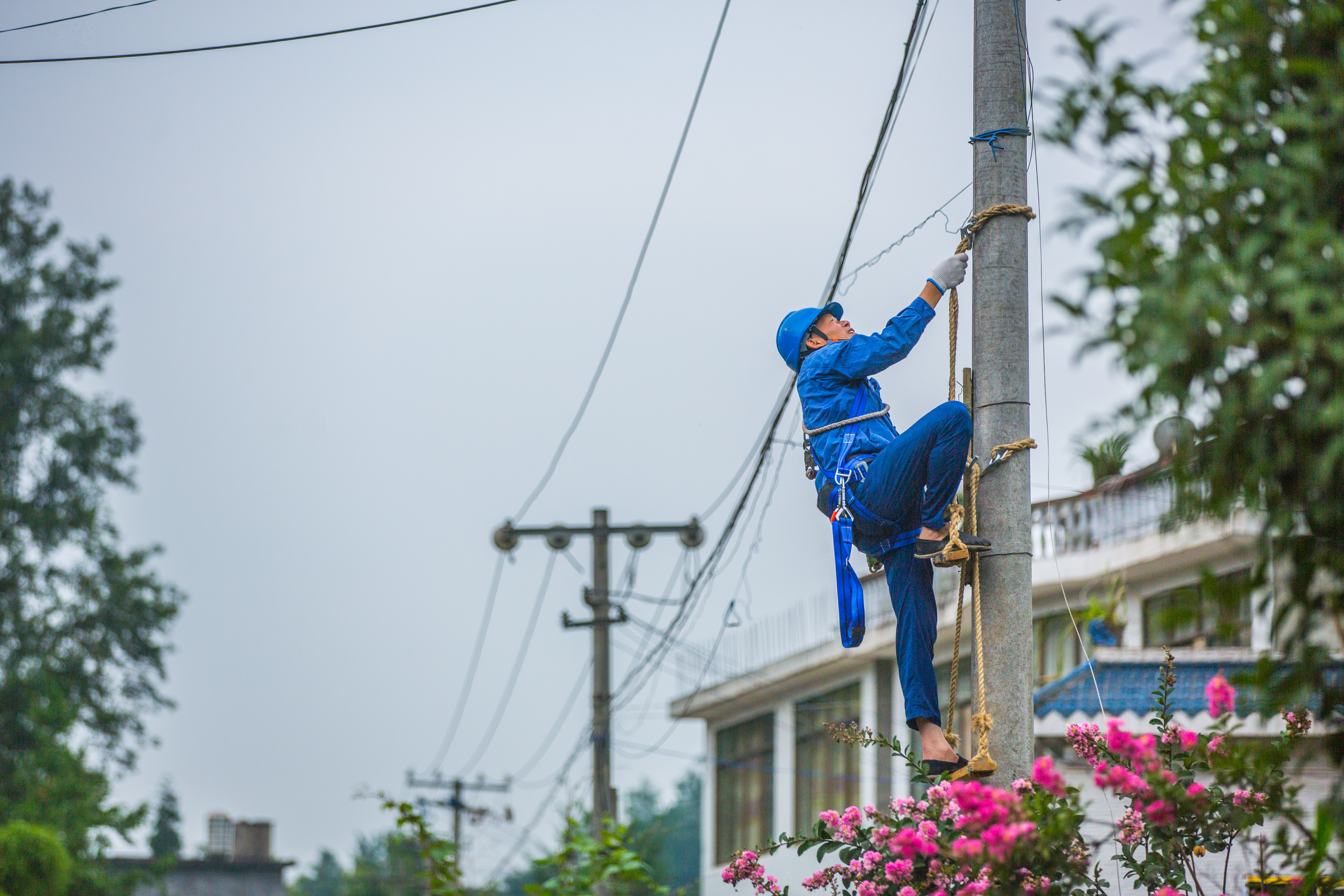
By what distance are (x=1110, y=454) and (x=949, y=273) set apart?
247cm

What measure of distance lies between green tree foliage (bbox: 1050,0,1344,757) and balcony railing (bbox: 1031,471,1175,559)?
1414cm

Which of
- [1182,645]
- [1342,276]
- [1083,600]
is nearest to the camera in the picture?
[1342,276]

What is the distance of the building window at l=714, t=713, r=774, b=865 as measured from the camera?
81.4ft

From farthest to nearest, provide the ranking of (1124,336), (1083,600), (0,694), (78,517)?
(78,517) < (0,694) < (1083,600) < (1124,336)

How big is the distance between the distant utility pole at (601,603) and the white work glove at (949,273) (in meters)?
12.9

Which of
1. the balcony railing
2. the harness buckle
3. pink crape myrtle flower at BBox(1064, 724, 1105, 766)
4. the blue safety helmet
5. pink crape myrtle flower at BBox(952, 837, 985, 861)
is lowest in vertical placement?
pink crape myrtle flower at BBox(952, 837, 985, 861)

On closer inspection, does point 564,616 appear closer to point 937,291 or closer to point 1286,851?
point 937,291

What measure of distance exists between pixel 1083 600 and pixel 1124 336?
1569 cm

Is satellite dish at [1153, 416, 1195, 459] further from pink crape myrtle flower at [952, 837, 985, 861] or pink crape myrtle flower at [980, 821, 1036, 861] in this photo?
pink crape myrtle flower at [952, 837, 985, 861]

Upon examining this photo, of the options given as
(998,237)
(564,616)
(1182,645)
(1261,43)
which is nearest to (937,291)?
(998,237)

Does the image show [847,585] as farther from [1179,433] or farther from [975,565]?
[1179,433]

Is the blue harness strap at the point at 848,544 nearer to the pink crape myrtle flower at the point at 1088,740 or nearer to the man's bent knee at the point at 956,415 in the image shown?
the man's bent knee at the point at 956,415

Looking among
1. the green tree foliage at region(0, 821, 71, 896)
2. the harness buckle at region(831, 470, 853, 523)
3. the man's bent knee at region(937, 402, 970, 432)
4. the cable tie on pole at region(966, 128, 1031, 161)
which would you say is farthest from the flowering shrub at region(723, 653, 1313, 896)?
the green tree foliage at region(0, 821, 71, 896)

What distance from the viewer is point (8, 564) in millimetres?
34469
